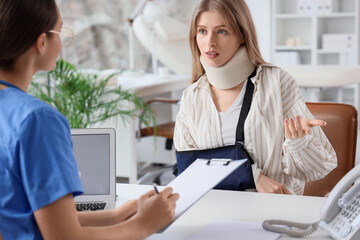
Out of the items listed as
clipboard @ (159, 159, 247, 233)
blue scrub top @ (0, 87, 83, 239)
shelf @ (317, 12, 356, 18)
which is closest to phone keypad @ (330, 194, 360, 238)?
clipboard @ (159, 159, 247, 233)

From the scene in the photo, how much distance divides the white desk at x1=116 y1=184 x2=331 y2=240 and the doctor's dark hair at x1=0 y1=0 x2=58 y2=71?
604mm

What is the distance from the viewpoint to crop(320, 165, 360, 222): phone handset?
1.38 meters

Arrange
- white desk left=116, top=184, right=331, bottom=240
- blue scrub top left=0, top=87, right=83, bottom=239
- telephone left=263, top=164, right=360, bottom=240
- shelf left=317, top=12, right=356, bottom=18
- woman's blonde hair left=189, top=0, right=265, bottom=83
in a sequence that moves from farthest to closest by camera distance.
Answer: shelf left=317, top=12, right=356, bottom=18
woman's blonde hair left=189, top=0, right=265, bottom=83
white desk left=116, top=184, right=331, bottom=240
telephone left=263, top=164, right=360, bottom=240
blue scrub top left=0, top=87, right=83, bottom=239

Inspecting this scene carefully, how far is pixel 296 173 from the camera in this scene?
1.98 metres

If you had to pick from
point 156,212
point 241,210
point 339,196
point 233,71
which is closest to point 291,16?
point 233,71

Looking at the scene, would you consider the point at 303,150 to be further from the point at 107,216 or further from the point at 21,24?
the point at 21,24

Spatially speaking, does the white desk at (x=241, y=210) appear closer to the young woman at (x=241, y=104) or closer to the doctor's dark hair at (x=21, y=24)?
the young woman at (x=241, y=104)

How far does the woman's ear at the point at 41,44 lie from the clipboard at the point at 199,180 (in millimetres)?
466

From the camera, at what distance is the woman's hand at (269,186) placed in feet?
6.21

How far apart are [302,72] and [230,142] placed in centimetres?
257

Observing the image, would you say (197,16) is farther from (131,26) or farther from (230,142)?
(131,26)

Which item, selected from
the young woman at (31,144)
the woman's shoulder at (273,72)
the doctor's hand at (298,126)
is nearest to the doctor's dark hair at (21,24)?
the young woman at (31,144)

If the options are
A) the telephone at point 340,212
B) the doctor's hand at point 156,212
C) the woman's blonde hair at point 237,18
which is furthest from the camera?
the woman's blonde hair at point 237,18

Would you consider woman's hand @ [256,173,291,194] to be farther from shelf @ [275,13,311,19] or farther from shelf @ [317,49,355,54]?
shelf @ [275,13,311,19]
